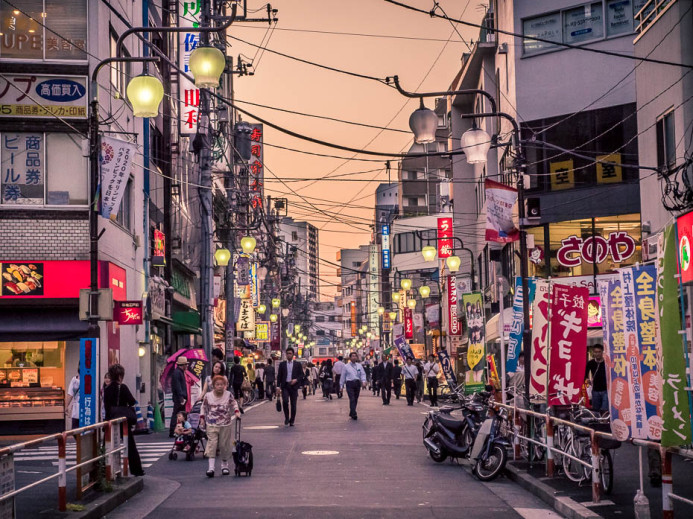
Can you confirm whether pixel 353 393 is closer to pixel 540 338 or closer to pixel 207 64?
pixel 540 338

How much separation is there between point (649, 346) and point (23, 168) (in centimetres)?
1873

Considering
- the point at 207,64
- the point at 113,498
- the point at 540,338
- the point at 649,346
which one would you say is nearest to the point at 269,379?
the point at 540,338

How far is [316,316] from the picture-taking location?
193875mm

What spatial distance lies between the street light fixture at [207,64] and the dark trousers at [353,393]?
56.3ft

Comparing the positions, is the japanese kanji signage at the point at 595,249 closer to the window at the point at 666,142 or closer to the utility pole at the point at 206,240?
the window at the point at 666,142

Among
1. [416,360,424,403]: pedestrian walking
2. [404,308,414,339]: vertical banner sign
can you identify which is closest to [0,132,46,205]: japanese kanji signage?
[416,360,424,403]: pedestrian walking

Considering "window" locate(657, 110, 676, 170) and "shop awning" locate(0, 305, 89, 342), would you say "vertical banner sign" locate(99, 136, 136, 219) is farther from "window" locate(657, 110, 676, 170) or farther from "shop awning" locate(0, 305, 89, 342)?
"window" locate(657, 110, 676, 170)

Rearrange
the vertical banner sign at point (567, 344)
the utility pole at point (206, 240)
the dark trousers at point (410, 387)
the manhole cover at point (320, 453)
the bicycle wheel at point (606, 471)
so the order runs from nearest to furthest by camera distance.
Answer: the bicycle wheel at point (606, 471) → the vertical banner sign at point (567, 344) → the manhole cover at point (320, 453) → the utility pole at point (206, 240) → the dark trousers at point (410, 387)

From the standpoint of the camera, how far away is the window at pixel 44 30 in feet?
81.5

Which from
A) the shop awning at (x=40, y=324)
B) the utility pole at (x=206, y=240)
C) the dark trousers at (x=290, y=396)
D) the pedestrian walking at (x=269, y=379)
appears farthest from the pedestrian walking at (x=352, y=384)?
the pedestrian walking at (x=269, y=379)

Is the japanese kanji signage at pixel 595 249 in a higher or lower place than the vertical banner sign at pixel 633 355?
higher

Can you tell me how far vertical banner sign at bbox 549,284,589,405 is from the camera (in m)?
14.6

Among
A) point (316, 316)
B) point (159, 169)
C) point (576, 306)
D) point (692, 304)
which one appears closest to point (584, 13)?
point (159, 169)

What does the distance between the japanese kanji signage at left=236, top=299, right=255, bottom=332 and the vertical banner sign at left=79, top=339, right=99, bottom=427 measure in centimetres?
4097
